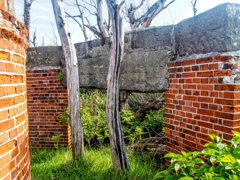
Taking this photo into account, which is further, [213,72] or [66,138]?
[66,138]

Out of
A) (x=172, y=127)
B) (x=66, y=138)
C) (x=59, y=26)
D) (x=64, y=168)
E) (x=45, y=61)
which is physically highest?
(x=59, y=26)

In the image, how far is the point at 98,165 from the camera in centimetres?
336

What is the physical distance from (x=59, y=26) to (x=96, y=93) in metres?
3.13

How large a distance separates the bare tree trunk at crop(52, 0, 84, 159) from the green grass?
0.82 feet

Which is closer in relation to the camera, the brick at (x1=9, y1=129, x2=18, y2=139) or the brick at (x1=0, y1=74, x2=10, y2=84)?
the brick at (x1=0, y1=74, x2=10, y2=84)

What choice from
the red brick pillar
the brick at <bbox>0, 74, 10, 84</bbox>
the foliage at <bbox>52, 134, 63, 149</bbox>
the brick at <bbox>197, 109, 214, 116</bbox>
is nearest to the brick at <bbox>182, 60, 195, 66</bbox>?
the brick at <bbox>197, 109, 214, 116</bbox>

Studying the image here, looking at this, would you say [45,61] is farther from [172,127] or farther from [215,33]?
[215,33]

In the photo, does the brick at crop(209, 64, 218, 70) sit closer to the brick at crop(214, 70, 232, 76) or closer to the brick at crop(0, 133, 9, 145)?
the brick at crop(214, 70, 232, 76)

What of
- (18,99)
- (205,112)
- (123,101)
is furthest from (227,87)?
(123,101)

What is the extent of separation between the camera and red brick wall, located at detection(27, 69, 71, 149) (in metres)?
3.99

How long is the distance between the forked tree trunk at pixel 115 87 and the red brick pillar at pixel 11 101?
1417 millimetres

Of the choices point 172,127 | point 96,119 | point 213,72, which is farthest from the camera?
point 96,119

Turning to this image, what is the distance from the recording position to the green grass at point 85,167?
2994 millimetres

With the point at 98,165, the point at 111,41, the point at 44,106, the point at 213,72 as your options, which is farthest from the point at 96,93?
the point at 213,72
